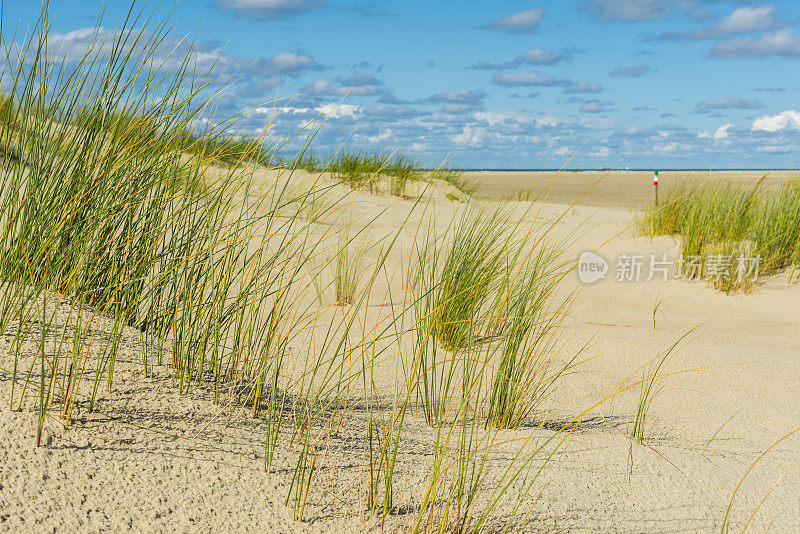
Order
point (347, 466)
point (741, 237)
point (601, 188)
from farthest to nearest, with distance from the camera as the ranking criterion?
point (601, 188) → point (741, 237) → point (347, 466)

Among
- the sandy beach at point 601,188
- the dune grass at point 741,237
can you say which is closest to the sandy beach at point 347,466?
the sandy beach at point 601,188

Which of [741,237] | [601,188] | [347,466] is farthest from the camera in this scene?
[601,188]

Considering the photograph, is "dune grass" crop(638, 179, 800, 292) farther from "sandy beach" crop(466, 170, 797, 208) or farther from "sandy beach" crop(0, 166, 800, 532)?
"sandy beach" crop(0, 166, 800, 532)

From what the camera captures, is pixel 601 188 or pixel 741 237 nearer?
pixel 741 237

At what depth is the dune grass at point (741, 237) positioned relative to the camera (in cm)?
448

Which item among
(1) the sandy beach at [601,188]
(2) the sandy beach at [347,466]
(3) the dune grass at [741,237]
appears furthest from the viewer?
(1) the sandy beach at [601,188]

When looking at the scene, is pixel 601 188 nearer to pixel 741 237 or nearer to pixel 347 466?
pixel 741 237

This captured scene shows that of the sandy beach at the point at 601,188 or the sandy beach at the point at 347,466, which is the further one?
Result: the sandy beach at the point at 601,188

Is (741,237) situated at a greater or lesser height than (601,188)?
lesser

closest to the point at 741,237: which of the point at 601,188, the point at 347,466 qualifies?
the point at 347,466

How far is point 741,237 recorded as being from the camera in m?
4.79

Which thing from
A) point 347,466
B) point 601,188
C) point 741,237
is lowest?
point 347,466

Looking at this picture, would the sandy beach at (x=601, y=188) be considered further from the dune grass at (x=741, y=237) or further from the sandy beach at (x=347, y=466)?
the sandy beach at (x=347, y=466)

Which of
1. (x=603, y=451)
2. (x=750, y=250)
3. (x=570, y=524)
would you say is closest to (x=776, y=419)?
(x=603, y=451)
